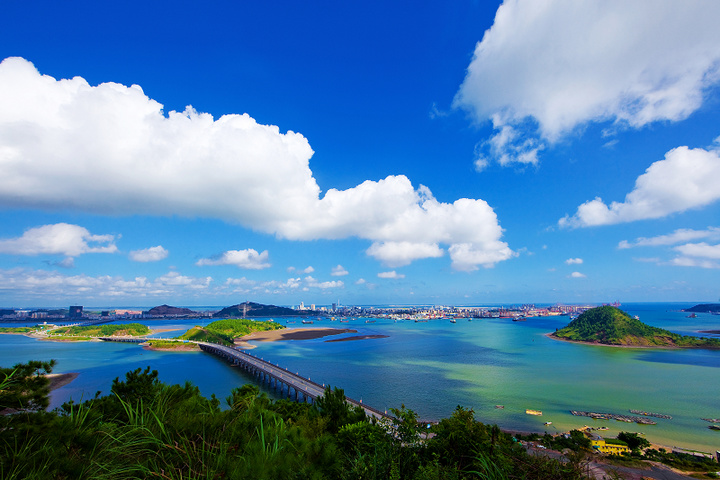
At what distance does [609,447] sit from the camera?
19.8m

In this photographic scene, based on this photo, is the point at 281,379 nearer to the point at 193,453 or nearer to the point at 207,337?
the point at 193,453

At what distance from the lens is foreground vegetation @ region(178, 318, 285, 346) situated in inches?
2980

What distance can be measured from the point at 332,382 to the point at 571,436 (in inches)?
958

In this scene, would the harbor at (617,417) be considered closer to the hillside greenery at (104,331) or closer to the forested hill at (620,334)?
the forested hill at (620,334)

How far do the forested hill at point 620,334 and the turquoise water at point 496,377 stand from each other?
690cm

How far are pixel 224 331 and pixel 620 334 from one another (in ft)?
318

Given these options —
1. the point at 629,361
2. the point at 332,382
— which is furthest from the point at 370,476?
the point at 629,361

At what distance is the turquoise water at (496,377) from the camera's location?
26984 millimetres

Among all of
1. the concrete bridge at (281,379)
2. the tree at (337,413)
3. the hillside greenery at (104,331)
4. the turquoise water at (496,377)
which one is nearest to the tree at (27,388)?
the tree at (337,413)

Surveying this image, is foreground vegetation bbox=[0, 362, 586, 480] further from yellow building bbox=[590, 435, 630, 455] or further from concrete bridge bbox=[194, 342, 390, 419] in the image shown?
yellow building bbox=[590, 435, 630, 455]

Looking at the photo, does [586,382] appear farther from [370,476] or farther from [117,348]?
[117,348]

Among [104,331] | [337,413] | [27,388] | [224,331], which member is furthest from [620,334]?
[104,331]

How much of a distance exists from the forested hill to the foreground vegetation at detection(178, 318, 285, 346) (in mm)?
85898

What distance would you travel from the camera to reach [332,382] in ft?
125
